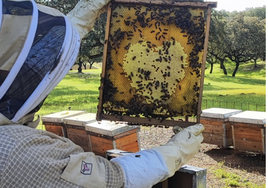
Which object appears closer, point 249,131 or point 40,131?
point 40,131

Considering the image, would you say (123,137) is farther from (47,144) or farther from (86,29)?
(47,144)

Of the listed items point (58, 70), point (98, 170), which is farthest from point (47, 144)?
point (58, 70)

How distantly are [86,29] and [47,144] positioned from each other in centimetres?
169

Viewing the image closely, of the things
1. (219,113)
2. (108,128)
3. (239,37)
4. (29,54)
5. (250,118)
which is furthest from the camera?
(239,37)

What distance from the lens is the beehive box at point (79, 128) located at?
543 centimetres

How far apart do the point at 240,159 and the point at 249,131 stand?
89 cm

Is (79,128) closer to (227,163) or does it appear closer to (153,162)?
(227,163)

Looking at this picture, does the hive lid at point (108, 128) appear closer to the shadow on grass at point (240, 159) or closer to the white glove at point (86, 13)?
the white glove at point (86, 13)

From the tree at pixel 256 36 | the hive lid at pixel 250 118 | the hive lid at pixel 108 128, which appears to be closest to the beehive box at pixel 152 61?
the hive lid at pixel 108 128

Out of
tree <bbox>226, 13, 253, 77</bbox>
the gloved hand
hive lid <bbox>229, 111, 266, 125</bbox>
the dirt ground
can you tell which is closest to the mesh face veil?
the gloved hand

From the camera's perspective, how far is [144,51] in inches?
106

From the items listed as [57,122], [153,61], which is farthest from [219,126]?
[153,61]

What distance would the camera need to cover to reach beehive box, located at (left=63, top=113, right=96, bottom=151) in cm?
543

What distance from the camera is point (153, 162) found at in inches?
68.8
